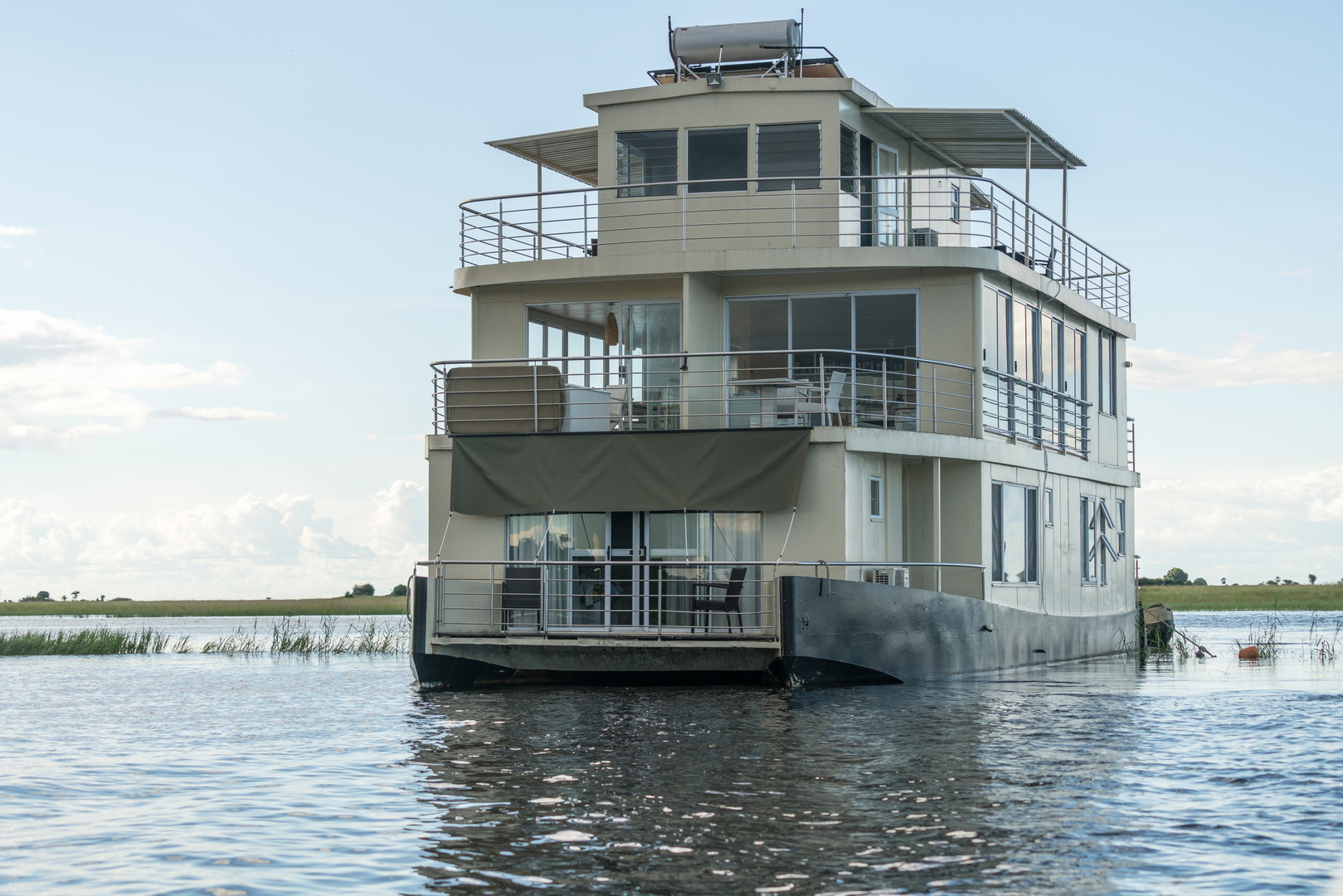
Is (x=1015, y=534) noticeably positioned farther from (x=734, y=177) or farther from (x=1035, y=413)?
(x=734, y=177)

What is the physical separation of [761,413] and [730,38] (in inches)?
318

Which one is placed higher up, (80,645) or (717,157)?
(717,157)

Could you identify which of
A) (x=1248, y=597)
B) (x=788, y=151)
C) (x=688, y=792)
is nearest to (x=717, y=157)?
(x=788, y=151)

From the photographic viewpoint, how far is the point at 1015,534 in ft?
76.2

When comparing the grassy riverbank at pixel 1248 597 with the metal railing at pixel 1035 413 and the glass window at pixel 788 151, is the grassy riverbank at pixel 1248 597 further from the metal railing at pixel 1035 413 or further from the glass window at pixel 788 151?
the glass window at pixel 788 151

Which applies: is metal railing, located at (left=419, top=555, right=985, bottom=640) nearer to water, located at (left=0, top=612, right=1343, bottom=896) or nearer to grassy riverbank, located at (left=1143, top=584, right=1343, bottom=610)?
water, located at (left=0, top=612, right=1343, bottom=896)

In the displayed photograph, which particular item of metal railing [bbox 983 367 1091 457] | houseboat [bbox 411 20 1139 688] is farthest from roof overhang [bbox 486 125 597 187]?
metal railing [bbox 983 367 1091 457]

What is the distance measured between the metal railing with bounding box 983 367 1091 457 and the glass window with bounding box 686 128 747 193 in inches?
196

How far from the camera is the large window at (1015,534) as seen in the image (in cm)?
2255

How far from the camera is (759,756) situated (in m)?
13.2

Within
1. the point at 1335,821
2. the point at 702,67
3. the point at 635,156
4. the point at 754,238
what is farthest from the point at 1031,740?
the point at 702,67

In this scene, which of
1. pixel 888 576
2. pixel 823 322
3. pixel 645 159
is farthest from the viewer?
pixel 645 159

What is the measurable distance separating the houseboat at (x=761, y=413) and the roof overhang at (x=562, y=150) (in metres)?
0.08

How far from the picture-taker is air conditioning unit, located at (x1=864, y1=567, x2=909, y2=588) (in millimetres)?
20016
